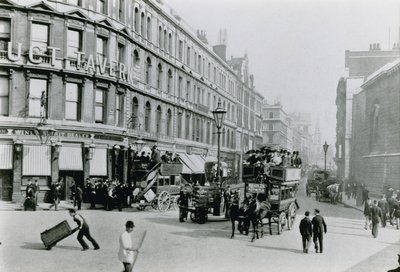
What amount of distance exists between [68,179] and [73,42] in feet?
26.0

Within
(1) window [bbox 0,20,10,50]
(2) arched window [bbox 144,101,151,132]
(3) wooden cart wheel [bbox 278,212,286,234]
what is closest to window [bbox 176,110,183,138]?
(2) arched window [bbox 144,101,151,132]

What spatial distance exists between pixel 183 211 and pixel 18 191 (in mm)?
9568

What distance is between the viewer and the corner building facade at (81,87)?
20.8 metres

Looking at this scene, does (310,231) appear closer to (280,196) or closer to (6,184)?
(280,196)

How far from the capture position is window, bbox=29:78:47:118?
21.3 meters

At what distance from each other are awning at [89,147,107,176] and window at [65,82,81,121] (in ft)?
7.75

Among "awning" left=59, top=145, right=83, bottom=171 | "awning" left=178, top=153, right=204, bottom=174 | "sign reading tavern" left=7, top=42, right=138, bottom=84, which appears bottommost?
"awning" left=178, top=153, right=204, bottom=174

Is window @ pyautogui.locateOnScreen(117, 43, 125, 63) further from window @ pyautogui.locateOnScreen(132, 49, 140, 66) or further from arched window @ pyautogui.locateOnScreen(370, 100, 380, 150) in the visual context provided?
arched window @ pyautogui.locateOnScreen(370, 100, 380, 150)

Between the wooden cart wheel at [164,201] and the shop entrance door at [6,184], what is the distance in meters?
7.93

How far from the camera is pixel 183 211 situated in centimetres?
1669

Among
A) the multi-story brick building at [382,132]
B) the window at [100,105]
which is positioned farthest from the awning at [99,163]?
the multi-story brick building at [382,132]

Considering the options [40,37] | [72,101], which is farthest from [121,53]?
[40,37]

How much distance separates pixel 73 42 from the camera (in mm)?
22906

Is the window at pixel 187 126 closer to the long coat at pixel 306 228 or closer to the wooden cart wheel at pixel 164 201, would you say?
the wooden cart wheel at pixel 164 201
